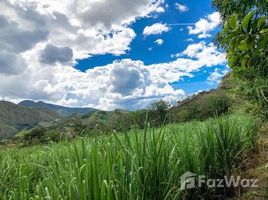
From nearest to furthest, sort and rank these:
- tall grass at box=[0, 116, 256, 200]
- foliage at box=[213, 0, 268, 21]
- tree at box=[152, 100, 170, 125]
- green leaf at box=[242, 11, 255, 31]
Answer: green leaf at box=[242, 11, 255, 31], tall grass at box=[0, 116, 256, 200], tree at box=[152, 100, 170, 125], foliage at box=[213, 0, 268, 21]

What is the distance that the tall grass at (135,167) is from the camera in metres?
2.25

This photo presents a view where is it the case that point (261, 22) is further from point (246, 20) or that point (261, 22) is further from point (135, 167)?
point (135, 167)

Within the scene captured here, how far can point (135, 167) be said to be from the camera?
8.23 ft

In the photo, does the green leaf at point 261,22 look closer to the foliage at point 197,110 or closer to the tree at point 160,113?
the tree at point 160,113

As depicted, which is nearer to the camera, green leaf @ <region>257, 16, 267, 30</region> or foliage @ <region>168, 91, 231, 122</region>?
green leaf @ <region>257, 16, 267, 30</region>

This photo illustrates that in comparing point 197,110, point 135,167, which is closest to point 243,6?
point 135,167

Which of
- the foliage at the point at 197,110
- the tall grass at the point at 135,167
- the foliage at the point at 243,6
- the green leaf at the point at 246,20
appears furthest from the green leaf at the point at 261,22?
the foliage at the point at 243,6

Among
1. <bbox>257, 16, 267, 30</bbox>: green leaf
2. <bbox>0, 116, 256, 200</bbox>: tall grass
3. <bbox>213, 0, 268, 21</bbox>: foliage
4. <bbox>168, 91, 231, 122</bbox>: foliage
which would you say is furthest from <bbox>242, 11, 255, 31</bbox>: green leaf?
<bbox>213, 0, 268, 21</bbox>: foliage

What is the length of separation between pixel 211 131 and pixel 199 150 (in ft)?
2.14

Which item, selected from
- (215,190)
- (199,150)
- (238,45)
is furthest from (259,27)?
(215,190)

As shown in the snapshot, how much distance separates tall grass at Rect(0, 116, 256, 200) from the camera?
2.25 metres

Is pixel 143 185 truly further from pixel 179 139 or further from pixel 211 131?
pixel 211 131

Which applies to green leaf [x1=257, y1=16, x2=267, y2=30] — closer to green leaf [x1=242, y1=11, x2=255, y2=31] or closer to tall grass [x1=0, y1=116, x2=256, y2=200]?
green leaf [x1=242, y1=11, x2=255, y2=31]

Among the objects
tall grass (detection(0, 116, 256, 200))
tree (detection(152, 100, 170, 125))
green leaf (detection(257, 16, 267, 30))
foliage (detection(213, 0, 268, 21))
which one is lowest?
tall grass (detection(0, 116, 256, 200))
